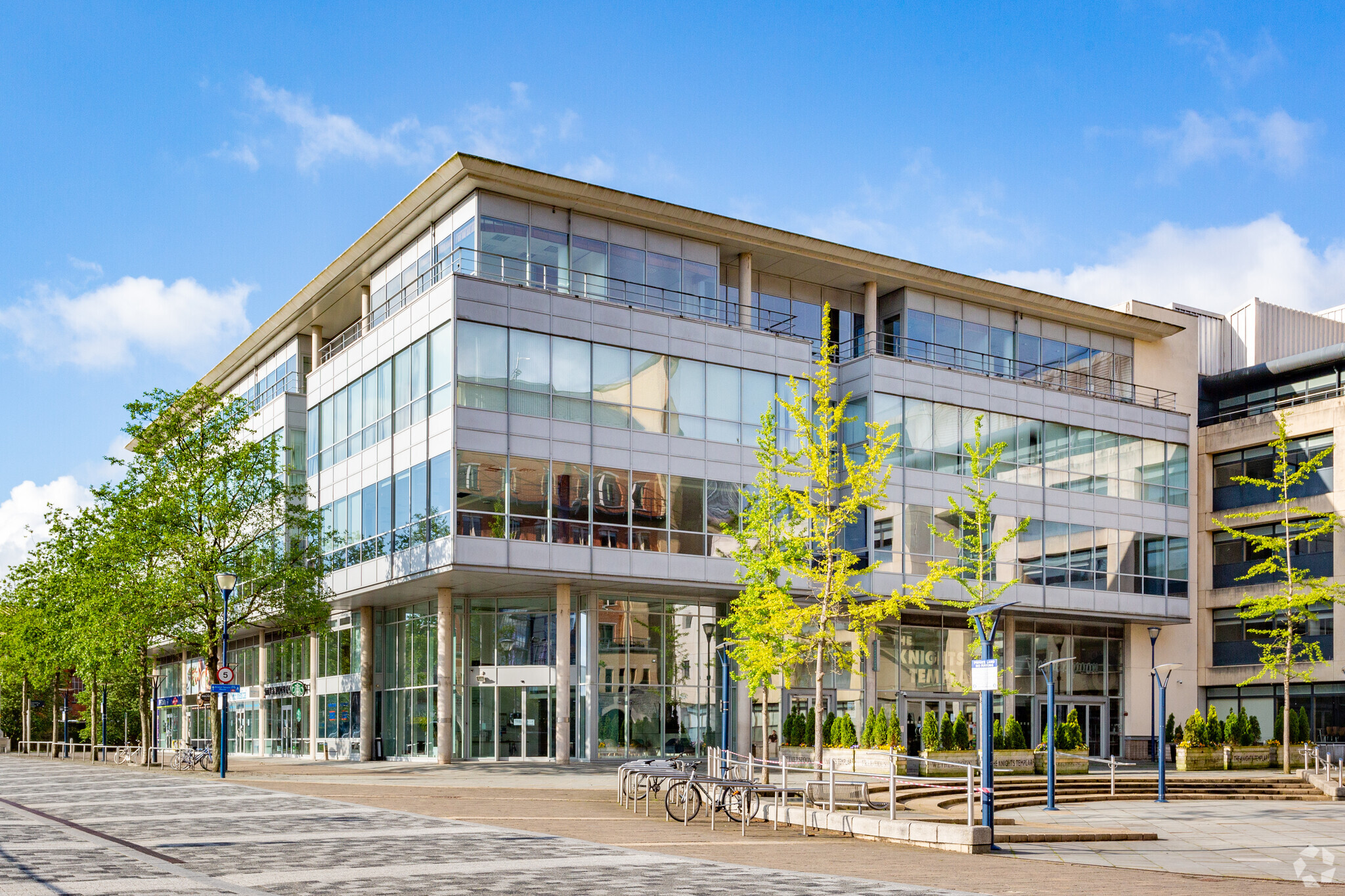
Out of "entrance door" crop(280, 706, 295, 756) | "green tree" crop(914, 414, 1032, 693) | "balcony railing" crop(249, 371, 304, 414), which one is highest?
"balcony railing" crop(249, 371, 304, 414)

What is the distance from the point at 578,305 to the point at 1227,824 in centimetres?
2075

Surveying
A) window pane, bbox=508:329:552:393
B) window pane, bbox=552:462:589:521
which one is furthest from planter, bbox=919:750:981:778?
window pane, bbox=508:329:552:393

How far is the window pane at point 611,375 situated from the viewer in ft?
117

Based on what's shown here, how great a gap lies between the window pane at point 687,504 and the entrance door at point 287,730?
771 inches

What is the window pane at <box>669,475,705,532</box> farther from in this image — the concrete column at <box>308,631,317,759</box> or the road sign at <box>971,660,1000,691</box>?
the road sign at <box>971,660,1000,691</box>

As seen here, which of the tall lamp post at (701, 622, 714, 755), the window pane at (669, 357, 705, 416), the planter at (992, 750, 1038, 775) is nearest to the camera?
the planter at (992, 750, 1038, 775)

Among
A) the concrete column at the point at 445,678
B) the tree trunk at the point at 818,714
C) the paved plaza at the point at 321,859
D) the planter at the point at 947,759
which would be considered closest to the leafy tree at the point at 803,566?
the tree trunk at the point at 818,714

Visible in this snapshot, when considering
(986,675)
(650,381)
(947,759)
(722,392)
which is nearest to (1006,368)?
(722,392)

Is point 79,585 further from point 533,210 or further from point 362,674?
point 533,210

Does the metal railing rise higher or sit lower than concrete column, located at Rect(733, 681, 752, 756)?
higher

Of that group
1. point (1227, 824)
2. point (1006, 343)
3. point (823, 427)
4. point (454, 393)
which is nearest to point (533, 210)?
point (454, 393)

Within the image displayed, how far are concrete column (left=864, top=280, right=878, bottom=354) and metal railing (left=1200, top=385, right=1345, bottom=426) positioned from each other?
1599 cm

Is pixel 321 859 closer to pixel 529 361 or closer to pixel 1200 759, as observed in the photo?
pixel 529 361

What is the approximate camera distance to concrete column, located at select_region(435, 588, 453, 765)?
1405 inches
